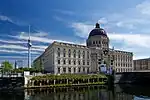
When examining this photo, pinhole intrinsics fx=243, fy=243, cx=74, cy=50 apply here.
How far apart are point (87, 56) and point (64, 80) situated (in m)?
52.4

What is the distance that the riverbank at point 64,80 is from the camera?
8369 cm

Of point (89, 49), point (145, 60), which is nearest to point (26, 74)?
point (89, 49)

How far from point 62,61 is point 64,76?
1451 inches

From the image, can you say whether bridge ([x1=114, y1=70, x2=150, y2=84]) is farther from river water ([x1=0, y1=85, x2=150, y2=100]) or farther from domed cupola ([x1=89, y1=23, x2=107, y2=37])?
domed cupola ([x1=89, y1=23, x2=107, y2=37])

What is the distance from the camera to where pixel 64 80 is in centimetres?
9119

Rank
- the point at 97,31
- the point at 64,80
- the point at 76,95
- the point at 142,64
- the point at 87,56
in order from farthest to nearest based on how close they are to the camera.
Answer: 1. the point at 142,64
2. the point at 97,31
3. the point at 87,56
4. the point at 64,80
5. the point at 76,95

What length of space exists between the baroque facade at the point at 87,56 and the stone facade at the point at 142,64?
21.9 metres

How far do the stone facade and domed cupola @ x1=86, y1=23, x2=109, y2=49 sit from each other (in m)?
46.3

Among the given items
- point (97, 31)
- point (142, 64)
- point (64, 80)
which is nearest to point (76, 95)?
point (64, 80)

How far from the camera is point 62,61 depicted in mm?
127688

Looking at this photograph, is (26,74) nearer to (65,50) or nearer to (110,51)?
(65,50)

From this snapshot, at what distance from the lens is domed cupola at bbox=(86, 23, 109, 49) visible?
155000 mm

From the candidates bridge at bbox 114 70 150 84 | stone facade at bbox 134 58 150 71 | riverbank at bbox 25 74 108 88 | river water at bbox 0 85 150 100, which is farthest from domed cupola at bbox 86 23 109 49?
river water at bbox 0 85 150 100

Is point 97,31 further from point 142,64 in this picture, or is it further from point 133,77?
point 133,77
